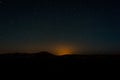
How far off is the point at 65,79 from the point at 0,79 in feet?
33.4

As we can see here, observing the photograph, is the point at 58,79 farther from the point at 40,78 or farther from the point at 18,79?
the point at 18,79

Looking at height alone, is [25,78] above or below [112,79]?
above

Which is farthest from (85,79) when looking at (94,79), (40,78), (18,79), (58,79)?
(18,79)

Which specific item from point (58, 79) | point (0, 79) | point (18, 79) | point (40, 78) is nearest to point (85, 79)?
point (58, 79)

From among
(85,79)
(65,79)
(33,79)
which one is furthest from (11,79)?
(85,79)

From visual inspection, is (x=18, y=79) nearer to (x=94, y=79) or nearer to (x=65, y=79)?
(x=65, y=79)

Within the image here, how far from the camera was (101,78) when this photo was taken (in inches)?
1438

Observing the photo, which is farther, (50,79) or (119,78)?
(50,79)

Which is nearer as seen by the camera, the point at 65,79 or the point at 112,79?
the point at 112,79

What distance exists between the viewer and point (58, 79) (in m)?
36.9

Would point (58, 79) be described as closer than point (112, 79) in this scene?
No

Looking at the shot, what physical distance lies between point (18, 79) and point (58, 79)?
634 centimetres

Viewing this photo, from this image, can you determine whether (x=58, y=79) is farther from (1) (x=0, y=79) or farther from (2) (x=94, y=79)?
(1) (x=0, y=79)

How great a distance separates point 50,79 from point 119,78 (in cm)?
1079
